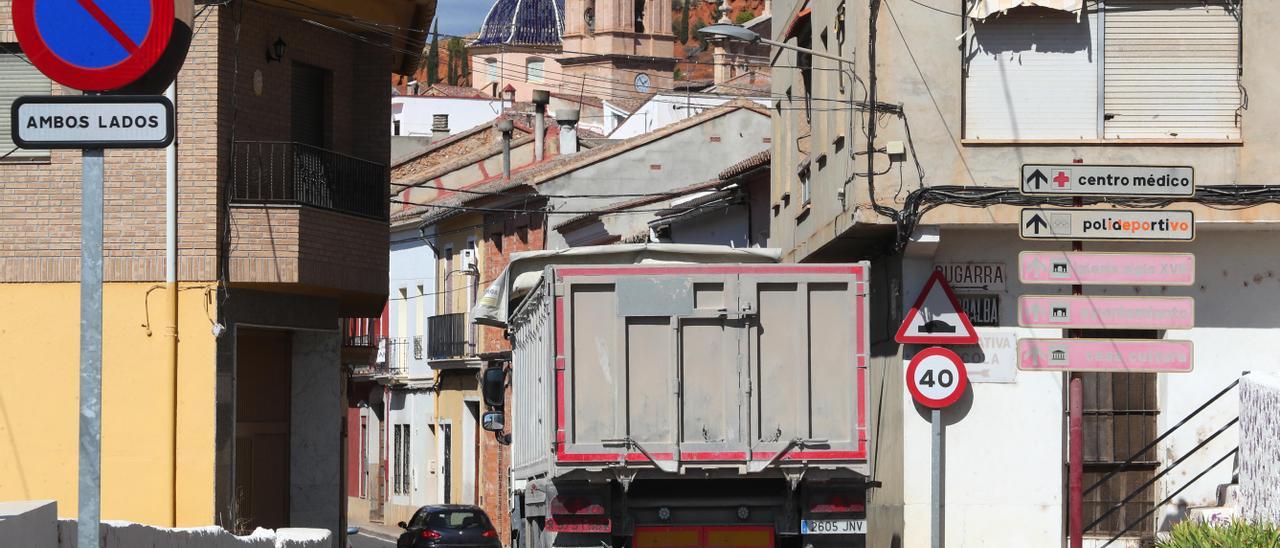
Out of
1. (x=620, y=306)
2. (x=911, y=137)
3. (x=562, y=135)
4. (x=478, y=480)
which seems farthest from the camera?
(x=562, y=135)

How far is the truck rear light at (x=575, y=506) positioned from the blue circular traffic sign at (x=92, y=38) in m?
6.24

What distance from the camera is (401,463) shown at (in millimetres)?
51656

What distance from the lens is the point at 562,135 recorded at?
172ft

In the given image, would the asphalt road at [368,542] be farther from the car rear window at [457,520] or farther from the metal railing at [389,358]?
the car rear window at [457,520]

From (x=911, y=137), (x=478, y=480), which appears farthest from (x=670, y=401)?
(x=478, y=480)

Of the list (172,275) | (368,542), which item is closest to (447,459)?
(368,542)

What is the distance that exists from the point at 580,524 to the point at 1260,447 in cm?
527

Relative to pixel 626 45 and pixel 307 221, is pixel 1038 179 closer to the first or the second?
pixel 307 221

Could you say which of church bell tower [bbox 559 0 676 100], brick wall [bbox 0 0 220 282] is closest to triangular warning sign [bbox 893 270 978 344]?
brick wall [bbox 0 0 220 282]

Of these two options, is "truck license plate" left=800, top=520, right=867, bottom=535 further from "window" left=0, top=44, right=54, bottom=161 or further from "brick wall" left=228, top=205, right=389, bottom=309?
"window" left=0, top=44, right=54, bottom=161

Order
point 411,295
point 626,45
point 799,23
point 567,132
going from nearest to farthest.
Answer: point 799,23 < point 411,295 < point 567,132 < point 626,45

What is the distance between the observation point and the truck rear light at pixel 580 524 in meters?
12.7

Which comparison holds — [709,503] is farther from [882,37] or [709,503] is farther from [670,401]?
[882,37]

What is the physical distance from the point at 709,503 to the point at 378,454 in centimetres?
4186
